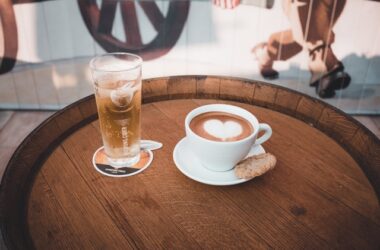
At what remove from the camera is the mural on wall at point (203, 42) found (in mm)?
1947

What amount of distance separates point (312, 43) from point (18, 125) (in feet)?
5.55

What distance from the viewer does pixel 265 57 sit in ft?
6.82

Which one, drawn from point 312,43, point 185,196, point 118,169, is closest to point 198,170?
point 185,196

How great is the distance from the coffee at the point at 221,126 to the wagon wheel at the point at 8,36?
161cm

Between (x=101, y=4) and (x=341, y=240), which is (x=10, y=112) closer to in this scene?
(x=101, y=4)

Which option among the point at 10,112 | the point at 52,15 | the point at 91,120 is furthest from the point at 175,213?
the point at 10,112

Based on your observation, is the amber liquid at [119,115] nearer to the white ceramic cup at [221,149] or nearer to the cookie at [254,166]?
the white ceramic cup at [221,149]

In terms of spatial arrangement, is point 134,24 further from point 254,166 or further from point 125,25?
point 254,166

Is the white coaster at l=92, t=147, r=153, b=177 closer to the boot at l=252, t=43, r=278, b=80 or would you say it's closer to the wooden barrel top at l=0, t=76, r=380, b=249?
the wooden barrel top at l=0, t=76, r=380, b=249

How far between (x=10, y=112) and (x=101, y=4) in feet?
2.87

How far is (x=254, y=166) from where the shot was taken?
0.77 metres

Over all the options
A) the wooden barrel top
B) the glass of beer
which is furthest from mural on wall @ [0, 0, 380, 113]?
the glass of beer

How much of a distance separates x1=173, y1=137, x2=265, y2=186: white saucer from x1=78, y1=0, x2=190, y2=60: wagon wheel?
1.28m

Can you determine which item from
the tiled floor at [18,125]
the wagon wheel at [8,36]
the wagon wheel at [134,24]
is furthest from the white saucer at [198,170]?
the wagon wheel at [8,36]
